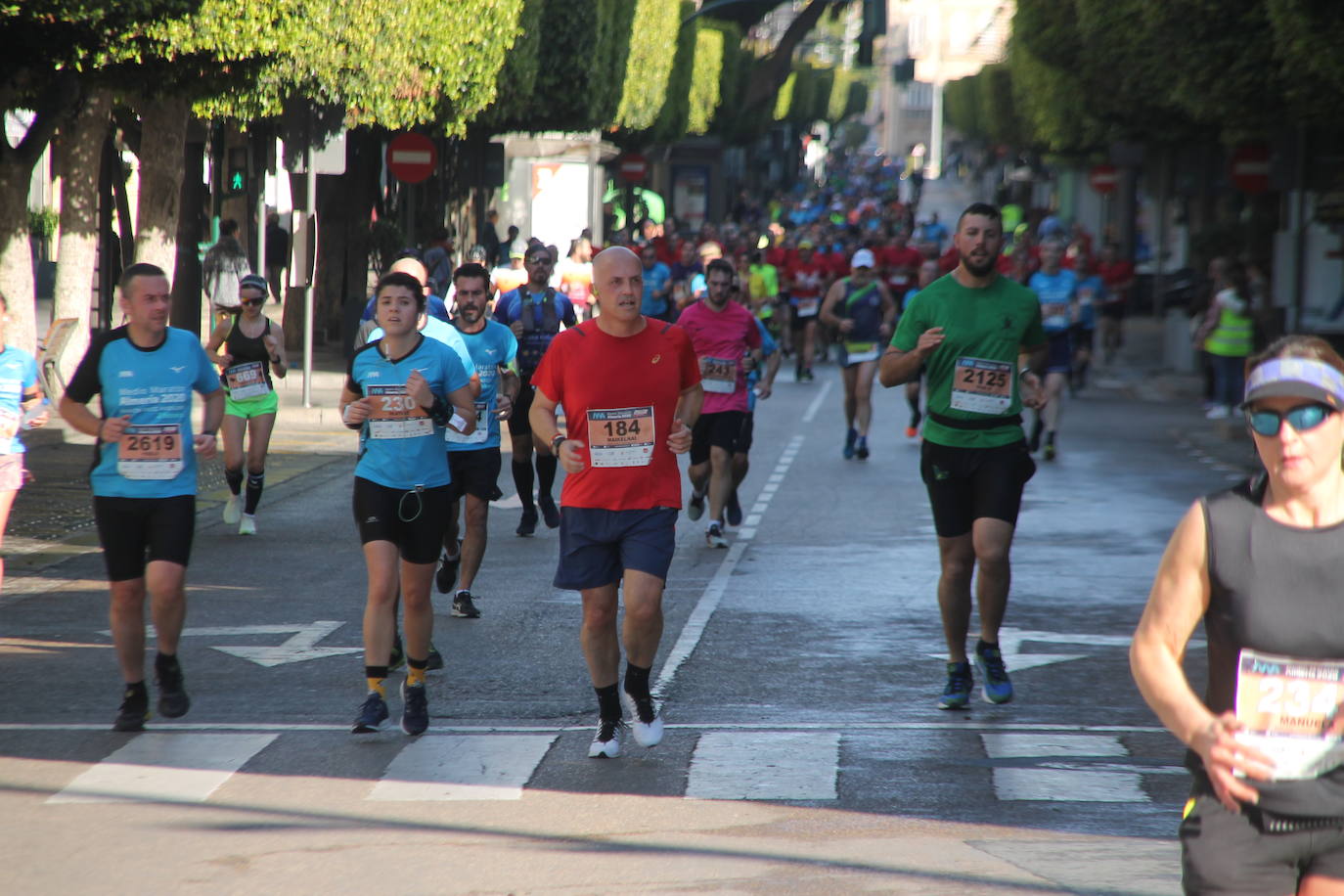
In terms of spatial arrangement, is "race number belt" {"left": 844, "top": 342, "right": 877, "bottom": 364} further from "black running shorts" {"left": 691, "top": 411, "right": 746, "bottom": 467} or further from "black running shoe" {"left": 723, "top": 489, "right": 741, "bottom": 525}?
"black running shorts" {"left": 691, "top": 411, "right": 746, "bottom": 467}

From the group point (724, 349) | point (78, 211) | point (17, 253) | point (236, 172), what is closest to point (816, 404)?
point (78, 211)

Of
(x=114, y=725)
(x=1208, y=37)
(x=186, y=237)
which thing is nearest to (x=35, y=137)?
(x=186, y=237)

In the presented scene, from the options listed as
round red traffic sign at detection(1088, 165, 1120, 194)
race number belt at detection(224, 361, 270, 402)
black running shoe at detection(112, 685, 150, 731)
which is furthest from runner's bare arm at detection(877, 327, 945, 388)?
round red traffic sign at detection(1088, 165, 1120, 194)

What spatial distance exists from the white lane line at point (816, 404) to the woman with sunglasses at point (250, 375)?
10.3 meters

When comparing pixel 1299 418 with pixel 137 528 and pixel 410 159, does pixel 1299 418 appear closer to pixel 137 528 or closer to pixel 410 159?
pixel 137 528

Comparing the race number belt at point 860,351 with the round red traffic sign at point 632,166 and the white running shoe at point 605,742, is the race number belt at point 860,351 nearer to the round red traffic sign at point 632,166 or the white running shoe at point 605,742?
the white running shoe at point 605,742

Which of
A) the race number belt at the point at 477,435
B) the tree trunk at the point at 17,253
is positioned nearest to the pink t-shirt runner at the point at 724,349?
the race number belt at the point at 477,435

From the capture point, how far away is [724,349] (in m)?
13.3

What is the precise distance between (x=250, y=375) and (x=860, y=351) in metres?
7.33

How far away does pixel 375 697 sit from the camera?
25.3 feet

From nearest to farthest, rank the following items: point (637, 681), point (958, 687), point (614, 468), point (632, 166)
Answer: point (614, 468), point (637, 681), point (958, 687), point (632, 166)

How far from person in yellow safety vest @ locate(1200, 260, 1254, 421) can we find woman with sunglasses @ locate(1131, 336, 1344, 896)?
63.8 feet

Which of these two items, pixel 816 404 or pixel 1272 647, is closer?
pixel 1272 647

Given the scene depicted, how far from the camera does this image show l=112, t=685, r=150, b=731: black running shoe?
25.6 feet
